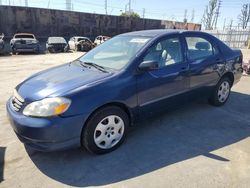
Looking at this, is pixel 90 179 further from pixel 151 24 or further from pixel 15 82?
pixel 151 24

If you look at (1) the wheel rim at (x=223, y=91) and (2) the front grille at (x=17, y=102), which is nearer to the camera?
(2) the front grille at (x=17, y=102)

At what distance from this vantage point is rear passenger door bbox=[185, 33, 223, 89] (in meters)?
4.29

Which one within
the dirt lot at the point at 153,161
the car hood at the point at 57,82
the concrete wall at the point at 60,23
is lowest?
the dirt lot at the point at 153,161

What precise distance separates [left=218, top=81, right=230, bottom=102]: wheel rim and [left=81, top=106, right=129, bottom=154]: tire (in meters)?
2.54

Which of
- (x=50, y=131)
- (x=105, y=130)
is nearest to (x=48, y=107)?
(x=50, y=131)

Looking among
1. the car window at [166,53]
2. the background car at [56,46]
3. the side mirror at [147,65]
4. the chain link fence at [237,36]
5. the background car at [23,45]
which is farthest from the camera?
A: the chain link fence at [237,36]

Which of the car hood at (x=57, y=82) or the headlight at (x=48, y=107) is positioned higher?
the car hood at (x=57, y=82)

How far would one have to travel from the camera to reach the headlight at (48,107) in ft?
9.37

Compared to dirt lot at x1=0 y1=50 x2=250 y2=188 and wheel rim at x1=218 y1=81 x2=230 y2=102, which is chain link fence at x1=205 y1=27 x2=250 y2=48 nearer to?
wheel rim at x1=218 y1=81 x2=230 y2=102

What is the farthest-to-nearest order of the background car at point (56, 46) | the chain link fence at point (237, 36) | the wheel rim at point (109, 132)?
the chain link fence at point (237, 36)
the background car at point (56, 46)
the wheel rim at point (109, 132)

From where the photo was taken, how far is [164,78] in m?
3.80

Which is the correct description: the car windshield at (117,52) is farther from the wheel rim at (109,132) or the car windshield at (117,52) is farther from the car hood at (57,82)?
the wheel rim at (109,132)

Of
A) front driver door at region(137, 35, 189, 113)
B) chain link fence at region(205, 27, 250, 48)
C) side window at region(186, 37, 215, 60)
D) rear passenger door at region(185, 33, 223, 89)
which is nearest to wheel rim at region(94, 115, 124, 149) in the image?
front driver door at region(137, 35, 189, 113)

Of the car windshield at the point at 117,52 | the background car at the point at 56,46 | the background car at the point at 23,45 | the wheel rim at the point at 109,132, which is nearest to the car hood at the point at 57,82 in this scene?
the car windshield at the point at 117,52
